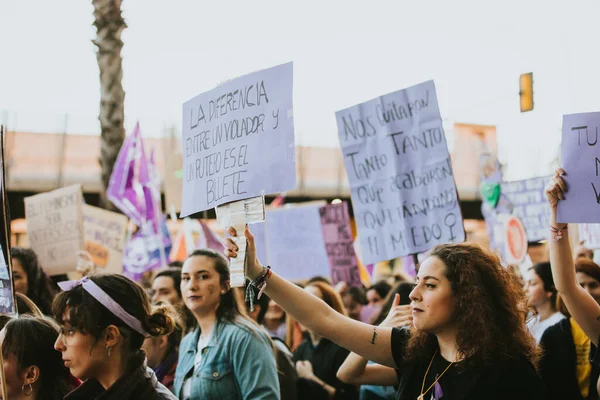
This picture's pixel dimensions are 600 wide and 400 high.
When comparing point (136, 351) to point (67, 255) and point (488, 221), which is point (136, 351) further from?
point (488, 221)

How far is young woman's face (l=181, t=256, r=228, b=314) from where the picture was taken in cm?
521

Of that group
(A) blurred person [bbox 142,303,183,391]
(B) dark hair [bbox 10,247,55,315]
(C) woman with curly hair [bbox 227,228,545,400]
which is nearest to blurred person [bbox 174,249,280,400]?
(A) blurred person [bbox 142,303,183,391]

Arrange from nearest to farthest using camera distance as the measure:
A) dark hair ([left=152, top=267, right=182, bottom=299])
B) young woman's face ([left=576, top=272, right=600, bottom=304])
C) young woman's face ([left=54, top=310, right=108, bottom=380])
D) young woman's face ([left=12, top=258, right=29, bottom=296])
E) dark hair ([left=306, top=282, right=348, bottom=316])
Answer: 1. young woman's face ([left=54, top=310, right=108, bottom=380])
2. young woman's face ([left=576, top=272, right=600, bottom=304])
3. young woman's face ([left=12, top=258, right=29, bottom=296])
4. dark hair ([left=152, top=267, right=182, bottom=299])
5. dark hair ([left=306, top=282, right=348, bottom=316])

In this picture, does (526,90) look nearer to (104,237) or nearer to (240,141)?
(104,237)

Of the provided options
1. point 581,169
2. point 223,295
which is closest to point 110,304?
point 223,295

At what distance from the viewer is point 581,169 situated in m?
4.11

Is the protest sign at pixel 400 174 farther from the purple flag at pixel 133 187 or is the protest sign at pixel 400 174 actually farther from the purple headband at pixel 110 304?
the purple flag at pixel 133 187

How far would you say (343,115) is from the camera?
6.01m

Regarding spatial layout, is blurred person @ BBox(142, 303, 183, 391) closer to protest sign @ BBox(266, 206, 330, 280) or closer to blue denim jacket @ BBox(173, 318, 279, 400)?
blue denim jacket @ BBox(173, 318, 279, 400)

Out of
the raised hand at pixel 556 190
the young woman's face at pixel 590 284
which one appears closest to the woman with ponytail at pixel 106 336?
the raised hand at pixel 556 190

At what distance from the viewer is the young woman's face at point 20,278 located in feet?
21.4

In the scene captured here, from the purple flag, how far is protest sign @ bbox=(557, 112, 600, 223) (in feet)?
25.3

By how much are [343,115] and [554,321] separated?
2089 millimetres

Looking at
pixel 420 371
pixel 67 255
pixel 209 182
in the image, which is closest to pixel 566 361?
pixel 420 371
